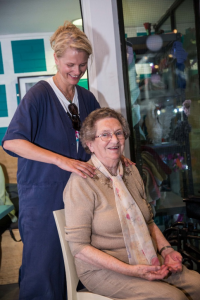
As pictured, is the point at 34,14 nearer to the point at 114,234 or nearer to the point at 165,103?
the point at 165,103

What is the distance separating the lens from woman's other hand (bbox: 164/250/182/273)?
4.65 ft

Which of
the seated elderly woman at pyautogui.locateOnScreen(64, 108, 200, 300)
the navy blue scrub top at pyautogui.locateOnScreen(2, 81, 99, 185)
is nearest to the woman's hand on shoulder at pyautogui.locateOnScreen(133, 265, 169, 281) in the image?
the seated elderly woman at pyautogui.locateOnScreen(64, 108, 200, 300)

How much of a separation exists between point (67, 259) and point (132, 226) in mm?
339

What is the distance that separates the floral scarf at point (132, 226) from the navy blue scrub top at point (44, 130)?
24 cm

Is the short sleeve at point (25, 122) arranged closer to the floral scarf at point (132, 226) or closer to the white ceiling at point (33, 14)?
the floral scarf at point (132, 226)

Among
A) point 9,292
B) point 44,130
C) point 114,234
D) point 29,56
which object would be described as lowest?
point 9,292

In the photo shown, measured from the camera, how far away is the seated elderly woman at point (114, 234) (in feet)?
4.33

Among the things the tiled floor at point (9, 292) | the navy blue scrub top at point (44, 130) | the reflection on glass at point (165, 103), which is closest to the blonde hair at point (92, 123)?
the navy blue scrub top at point (44, 130)

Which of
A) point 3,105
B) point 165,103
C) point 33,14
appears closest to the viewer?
point 165,103

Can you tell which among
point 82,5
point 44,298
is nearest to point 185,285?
point 44,298

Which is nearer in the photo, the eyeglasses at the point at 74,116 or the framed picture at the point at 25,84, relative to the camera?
the eyeglasses at the point at 74,116

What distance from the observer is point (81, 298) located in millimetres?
1438

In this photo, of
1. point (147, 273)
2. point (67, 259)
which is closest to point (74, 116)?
point (67, 259)

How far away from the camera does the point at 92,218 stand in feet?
4.66
